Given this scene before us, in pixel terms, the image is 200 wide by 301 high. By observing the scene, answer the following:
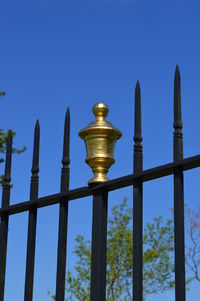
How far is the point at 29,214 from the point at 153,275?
37.5 ft

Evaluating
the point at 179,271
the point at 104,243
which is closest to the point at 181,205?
the point at 179,271

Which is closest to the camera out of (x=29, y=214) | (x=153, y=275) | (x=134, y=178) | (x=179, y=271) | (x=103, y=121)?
(x=179, y=271)

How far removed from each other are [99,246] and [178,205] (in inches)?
23.6

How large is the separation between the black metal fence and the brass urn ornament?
0.34 ft

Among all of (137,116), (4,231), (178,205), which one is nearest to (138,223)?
(178,205)

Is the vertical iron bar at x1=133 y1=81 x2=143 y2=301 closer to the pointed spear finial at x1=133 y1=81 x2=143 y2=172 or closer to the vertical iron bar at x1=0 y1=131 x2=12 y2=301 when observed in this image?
the pointed spear finial at x1=133 y1=81 x2=143 y2=172

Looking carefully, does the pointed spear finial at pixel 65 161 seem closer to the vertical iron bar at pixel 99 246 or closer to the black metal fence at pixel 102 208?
the black metal fence at pixel 102 208

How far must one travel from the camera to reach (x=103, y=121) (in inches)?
135

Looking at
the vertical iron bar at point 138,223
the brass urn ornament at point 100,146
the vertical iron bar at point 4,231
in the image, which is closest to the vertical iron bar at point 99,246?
the brass urn ornament at point 100,146

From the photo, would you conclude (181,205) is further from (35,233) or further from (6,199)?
(6,199)

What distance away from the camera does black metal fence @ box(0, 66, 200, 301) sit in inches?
116

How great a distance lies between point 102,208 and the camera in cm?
331

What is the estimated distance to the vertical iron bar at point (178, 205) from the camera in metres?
2.85

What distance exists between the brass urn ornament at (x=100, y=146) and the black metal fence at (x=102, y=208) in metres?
0.10
